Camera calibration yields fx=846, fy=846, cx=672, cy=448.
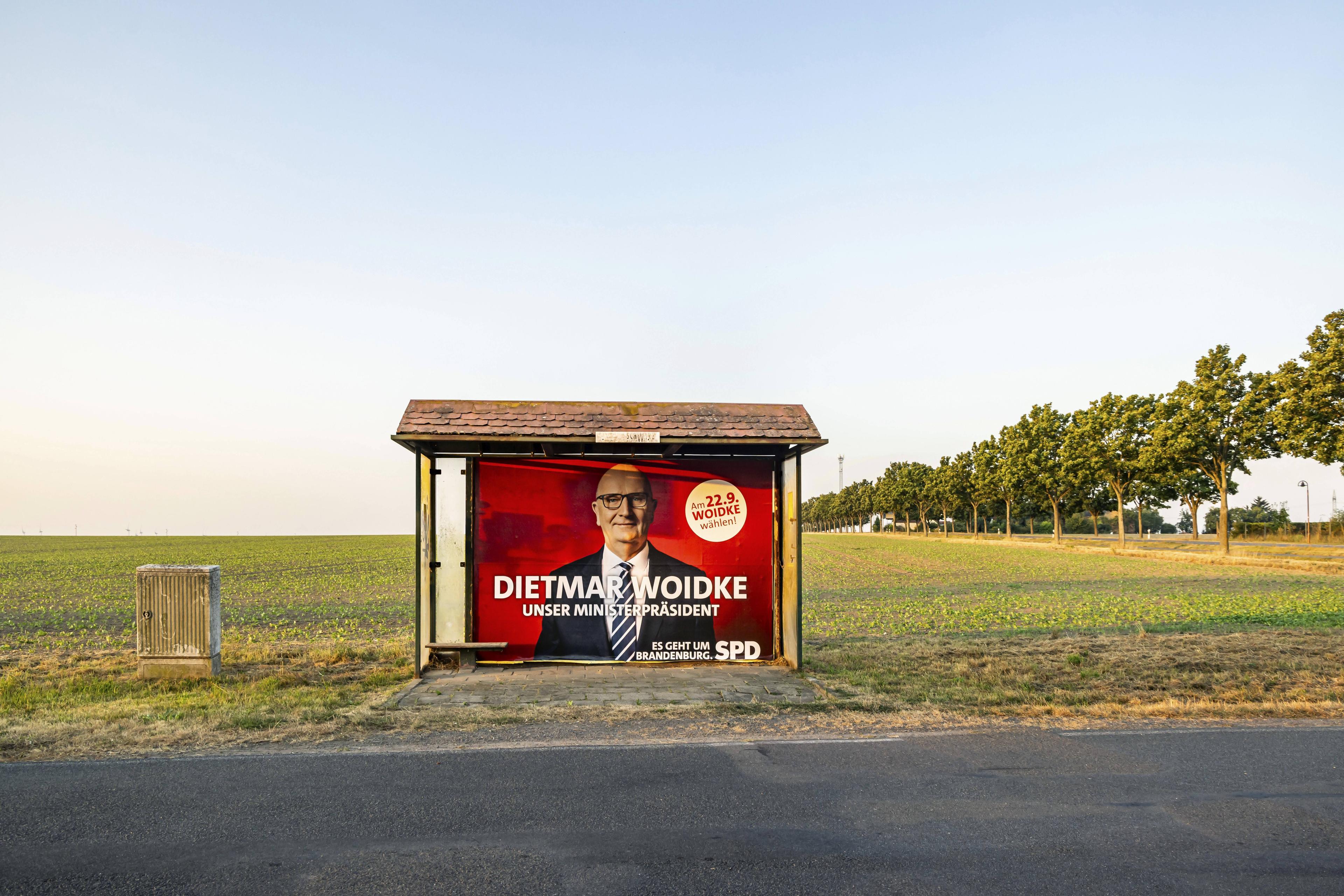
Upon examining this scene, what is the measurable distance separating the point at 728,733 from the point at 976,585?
67.9ft

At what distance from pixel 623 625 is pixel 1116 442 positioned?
4635 centimetres

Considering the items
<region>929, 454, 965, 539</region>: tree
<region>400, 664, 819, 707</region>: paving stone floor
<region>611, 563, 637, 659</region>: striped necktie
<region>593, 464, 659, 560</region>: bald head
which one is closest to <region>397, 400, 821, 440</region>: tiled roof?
<region>593, 464, 659, 560</region>: bald head

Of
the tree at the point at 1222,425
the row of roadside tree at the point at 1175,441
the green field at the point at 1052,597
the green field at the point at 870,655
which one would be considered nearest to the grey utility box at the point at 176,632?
the green field at the point at 870,655

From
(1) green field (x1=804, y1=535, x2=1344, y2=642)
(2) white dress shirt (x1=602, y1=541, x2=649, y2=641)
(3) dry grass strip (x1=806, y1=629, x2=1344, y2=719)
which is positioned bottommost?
(1) green field (x1=804, y1=535, x2=1344, y2=642)

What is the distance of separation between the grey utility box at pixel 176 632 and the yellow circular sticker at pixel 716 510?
5520 mm

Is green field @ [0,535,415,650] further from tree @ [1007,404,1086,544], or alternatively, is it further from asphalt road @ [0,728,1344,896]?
tree @ [1007,404,1086,544]

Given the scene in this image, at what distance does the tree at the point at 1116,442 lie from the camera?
158 feet

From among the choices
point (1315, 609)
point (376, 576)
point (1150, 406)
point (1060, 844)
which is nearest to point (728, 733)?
point (1060, 844)

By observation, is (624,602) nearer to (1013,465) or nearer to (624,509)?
(624,509)

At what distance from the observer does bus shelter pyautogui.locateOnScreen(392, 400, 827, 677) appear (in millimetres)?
10172

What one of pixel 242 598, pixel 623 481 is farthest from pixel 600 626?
pixel 242 598

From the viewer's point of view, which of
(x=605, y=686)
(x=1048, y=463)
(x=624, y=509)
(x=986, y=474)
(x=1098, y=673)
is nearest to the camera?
(x=605, y=686)

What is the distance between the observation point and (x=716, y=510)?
10.6m

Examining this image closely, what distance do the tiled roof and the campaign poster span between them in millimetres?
703
